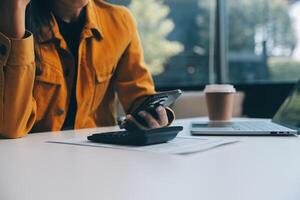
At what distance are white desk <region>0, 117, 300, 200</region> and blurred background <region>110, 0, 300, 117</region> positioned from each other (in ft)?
8.21

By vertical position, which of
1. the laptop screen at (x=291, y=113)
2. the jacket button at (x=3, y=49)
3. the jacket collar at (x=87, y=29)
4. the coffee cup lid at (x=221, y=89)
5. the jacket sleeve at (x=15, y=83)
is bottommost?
the laptop screen at (x=291, y=113)

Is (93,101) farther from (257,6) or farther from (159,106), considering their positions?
(257,6)

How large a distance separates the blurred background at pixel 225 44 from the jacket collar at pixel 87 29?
5.85ft

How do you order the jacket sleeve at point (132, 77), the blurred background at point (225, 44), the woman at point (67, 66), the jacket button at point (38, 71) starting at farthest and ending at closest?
the blurred background at point (225, 44) → the jacket sleeve at point (132, 77) → the jacket button at point (38, 71) → the woman at point (67, 66)

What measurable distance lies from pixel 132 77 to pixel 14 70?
579 mm

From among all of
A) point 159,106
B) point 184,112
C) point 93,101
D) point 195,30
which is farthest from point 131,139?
point 195,30

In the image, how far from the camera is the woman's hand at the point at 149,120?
0.98 metres

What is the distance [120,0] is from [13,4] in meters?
2.14

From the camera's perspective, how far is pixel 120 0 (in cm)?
320

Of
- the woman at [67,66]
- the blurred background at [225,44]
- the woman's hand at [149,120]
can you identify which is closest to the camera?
the woman's hand at [149,120]

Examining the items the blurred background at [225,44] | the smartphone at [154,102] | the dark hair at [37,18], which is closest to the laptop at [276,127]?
the smartphone at [154,102]

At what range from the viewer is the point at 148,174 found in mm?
584

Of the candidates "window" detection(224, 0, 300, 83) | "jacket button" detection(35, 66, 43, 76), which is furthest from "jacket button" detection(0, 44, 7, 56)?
"window" detection(224, 0, 300, 83)

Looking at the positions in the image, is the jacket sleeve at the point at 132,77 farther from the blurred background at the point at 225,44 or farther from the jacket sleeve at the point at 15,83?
the blurred background at the point at 225,44
